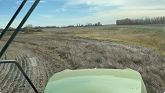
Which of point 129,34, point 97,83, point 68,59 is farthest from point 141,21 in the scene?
point 97,83

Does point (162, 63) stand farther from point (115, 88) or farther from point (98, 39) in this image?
point (115, 88)

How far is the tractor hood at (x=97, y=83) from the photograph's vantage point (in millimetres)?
1048

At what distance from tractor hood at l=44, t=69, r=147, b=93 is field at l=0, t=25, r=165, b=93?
231cm

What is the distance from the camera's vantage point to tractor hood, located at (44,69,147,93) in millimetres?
1048

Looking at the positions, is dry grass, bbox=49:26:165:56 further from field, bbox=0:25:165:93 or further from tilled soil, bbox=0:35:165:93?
tilled soil, bbox=0:35:165:93

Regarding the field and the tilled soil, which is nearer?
the tilled soil

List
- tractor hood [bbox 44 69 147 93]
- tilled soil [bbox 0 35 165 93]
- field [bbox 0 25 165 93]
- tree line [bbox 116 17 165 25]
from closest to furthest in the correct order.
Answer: tractor hood [bbox 44 69 147 93] < tilled soil [bbox 0 35 165 93] < field [bbox 0 25 165 93] < tree line [bbox 116 17 165 25]

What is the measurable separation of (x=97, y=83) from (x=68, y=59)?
4.27m

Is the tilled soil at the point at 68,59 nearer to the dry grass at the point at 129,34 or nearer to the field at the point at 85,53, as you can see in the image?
the field at the point at 85,53

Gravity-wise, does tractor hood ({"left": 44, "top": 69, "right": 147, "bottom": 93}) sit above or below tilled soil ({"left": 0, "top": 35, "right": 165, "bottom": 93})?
above

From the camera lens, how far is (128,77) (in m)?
1.25

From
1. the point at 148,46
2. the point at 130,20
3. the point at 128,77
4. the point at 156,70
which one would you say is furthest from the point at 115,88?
the point at 130,20

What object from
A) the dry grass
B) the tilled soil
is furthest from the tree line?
the tilled soil

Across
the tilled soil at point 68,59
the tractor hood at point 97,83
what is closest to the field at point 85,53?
the tilled soil at point 68,59
